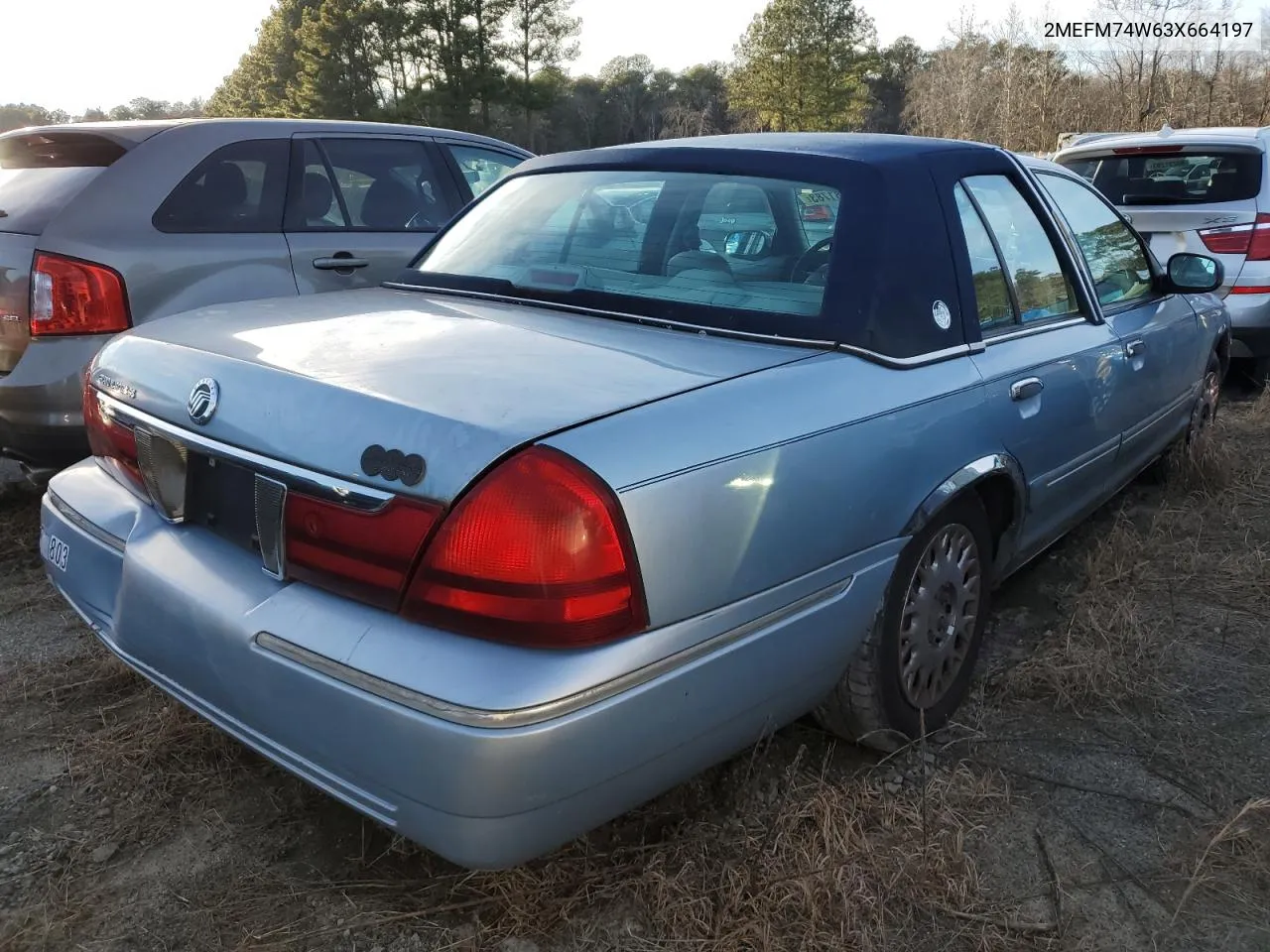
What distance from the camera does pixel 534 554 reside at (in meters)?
1.64

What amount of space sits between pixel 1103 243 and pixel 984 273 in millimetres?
1271

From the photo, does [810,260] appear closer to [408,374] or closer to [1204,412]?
[408,374]

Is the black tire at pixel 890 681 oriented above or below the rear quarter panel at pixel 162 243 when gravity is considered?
below

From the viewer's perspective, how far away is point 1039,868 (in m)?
2.18

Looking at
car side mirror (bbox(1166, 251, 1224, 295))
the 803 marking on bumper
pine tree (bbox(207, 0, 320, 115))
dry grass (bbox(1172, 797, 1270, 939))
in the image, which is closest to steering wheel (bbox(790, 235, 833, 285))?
dry grass (bbox(1172, 797, 1270, 939))

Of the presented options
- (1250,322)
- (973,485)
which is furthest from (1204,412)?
(973,485)

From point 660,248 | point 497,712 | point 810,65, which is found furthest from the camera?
point 810,65

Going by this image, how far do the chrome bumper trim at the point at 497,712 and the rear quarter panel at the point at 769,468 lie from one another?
7 cm

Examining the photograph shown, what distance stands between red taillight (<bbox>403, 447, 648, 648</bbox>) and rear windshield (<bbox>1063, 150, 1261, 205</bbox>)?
5801 millimetres

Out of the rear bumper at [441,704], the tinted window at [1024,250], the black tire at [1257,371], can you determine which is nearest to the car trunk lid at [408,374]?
the rear bumper at [441,704]

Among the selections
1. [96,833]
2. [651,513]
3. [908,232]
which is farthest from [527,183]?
[96,833]

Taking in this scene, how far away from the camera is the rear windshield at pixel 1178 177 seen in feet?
21.3

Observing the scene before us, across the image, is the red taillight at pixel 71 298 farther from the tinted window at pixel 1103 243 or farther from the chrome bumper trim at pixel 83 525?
the tinted window at pixel 1103 243

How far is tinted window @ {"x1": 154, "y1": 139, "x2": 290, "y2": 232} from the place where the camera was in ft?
13.6
